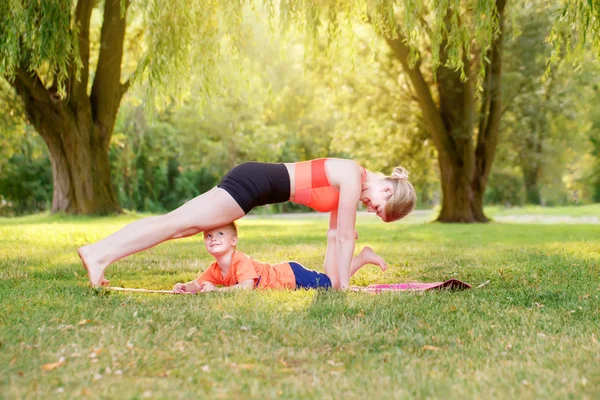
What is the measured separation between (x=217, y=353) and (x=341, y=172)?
6.69ft

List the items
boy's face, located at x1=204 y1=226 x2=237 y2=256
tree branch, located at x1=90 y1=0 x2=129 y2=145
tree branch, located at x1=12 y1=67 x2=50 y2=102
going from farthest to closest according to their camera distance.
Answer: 1. tree branch, located at x1=90 y1=0 x2=129 y2=145
2. tree branch, located at x1=12 y1=67 x2=50 y2=102
3. boy's face, located at x1=204 y1=226 x2=237 y2=256

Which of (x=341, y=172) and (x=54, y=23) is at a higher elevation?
(x=54, y=23)

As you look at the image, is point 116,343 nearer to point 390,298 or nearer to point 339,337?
point 339,337

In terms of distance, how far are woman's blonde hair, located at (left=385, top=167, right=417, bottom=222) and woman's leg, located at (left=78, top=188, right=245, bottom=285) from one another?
114 centimetres

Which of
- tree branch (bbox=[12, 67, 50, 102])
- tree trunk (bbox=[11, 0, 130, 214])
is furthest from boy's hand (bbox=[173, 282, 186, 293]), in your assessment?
tree trunk (bbox=[11, 0, 130, 214])

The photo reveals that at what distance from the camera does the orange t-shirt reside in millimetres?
4695

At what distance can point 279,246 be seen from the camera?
29.7ft

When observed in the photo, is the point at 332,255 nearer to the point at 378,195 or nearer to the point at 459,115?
the point at 378,195

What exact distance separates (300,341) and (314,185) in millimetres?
1757

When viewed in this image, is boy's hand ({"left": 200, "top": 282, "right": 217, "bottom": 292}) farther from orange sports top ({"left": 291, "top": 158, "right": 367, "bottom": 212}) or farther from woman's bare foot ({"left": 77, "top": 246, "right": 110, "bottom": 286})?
orange sports top ({"left": 291, "top": 158, "right": 367, "bottom": 212})

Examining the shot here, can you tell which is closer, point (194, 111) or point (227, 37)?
point (227, 37)

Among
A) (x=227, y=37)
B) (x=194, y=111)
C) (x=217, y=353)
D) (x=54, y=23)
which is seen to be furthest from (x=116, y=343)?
(x=194, y=111)

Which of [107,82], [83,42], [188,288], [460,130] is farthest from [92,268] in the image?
[460,130]

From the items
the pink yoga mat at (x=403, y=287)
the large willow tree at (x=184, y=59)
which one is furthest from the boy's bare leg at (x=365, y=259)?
the large willow tree at (x=184, y=59)
